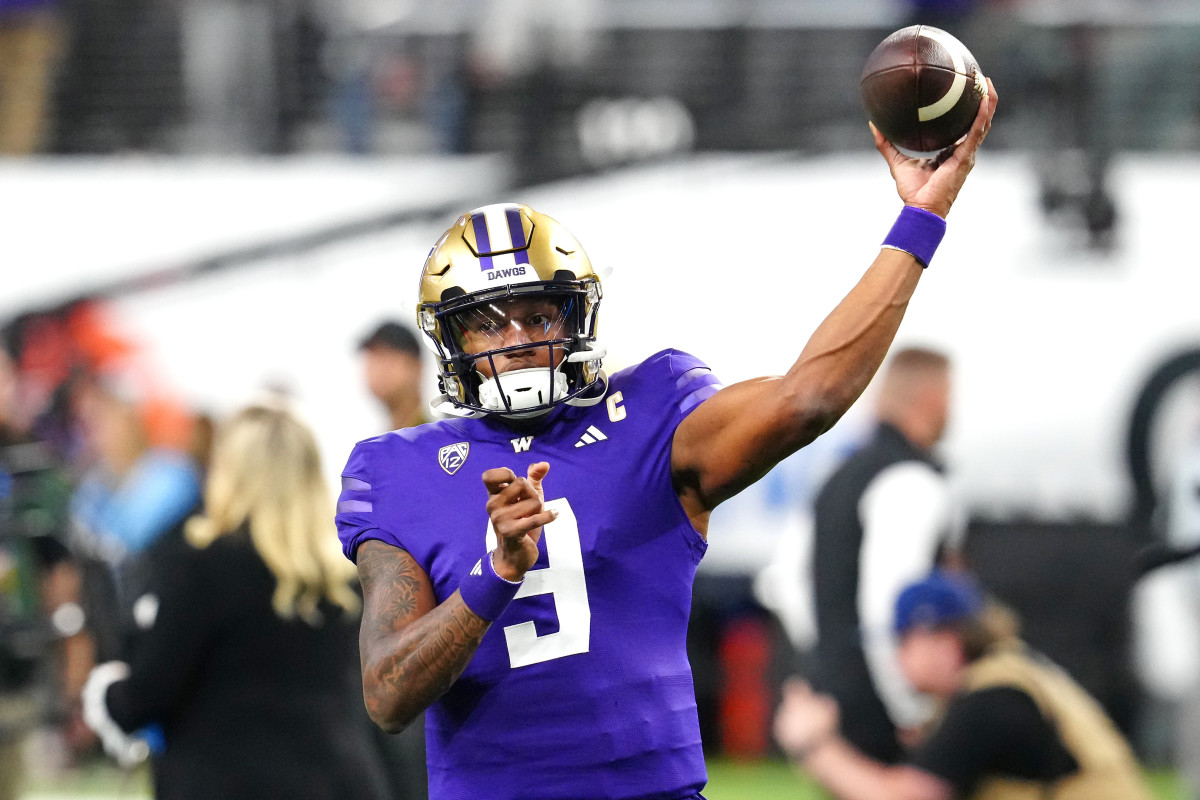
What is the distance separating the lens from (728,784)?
30.0 ft

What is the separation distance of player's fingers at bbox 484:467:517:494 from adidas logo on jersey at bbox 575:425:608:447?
1.17ft

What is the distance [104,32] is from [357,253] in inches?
151

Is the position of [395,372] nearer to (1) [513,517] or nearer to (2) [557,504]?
(2) [557,504]

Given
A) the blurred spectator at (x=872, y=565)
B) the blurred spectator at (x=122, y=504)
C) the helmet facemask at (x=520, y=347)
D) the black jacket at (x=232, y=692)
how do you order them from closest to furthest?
the helmet facemask at (x=520, y=347) → the black jacket at (x=232, y=692) → the blurred spectator at (x=872, y=565) → the blurred spectator at (x=122, y=504)

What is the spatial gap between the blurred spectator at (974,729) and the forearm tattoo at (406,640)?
2.03 metres

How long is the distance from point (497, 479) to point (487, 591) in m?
0.18

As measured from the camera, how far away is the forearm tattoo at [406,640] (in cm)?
248

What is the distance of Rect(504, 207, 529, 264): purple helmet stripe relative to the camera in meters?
2.82

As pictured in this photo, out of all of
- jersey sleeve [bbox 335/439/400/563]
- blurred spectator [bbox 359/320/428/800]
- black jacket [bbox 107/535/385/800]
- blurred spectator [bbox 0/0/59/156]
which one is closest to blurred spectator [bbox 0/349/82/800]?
blurred spectator [bbox 359/320/428/800]

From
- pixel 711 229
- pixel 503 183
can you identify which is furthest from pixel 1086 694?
pixel 503 183

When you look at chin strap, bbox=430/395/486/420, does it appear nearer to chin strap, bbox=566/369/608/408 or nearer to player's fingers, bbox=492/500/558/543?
chin strap, bbox=566/369/608/408

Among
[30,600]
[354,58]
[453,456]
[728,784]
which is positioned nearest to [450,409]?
[453,456]

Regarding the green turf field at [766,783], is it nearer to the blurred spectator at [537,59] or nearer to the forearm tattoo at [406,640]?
the blurred spectator at [537,59]

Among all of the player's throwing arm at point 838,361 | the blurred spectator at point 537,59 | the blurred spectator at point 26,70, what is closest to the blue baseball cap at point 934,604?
the player's throwing arm at point 838,361
